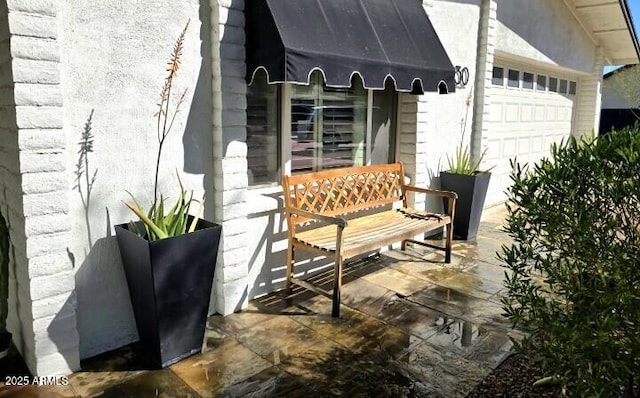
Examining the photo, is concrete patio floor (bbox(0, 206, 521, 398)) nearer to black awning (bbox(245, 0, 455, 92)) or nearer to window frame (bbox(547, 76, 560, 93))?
black awning (bbox(245, 0, 455, 92))

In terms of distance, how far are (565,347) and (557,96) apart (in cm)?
988

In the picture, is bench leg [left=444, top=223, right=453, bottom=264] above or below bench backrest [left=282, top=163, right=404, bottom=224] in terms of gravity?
below

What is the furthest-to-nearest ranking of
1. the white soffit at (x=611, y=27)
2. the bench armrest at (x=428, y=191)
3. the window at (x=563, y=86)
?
the window at (x=563, y=86)
the white soffit at (x=611, y=27)
the bench armrest at (x=428, y=191)

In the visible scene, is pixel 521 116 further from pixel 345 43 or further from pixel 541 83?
pixel 345 43

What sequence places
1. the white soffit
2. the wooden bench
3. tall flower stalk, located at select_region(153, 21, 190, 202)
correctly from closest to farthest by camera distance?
tall flower stalk, located at select_region(153, 21, 190, 202) → the wooden bench → the white soffit

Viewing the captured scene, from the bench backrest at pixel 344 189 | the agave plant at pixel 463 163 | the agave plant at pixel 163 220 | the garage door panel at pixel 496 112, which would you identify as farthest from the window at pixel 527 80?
the agave plant at pixel 163 220

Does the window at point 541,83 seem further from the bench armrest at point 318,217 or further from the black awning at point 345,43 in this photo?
the bench armrest at point 318,217

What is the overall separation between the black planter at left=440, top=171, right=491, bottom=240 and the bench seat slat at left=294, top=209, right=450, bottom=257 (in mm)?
1058

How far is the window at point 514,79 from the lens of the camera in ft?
28.2

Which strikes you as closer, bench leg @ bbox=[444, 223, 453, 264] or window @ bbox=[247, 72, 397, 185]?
window @ bbox=[247, 72, 397, 185]

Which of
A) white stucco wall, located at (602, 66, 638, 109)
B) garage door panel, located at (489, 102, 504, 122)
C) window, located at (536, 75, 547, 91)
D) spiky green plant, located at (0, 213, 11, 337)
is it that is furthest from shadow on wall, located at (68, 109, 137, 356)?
white stucco wall, located at (602, 66, 638, 109)

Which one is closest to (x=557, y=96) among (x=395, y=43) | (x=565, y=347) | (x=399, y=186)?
(x=399, y=186)

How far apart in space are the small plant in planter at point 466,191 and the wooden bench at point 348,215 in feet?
2.69

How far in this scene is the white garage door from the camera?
27.4 ft
